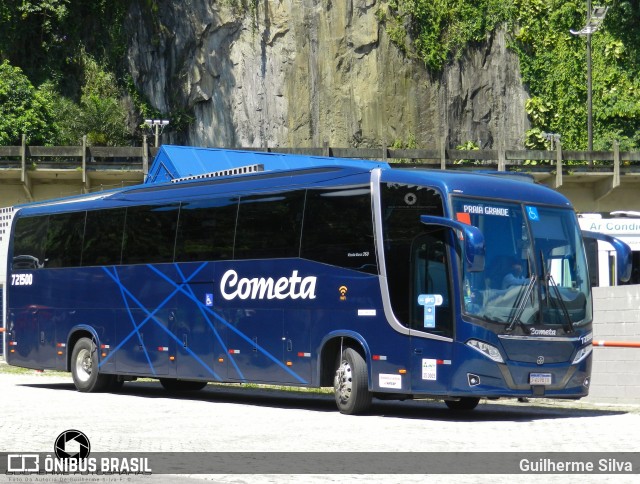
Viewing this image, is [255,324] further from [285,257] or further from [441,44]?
[441,44]

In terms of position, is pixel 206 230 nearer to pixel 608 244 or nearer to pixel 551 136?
pixel 608 244

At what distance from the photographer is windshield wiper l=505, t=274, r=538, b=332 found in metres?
16.2

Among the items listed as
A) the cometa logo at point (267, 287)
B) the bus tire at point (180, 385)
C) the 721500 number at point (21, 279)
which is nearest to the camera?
the cometa logo at point (267, 287)

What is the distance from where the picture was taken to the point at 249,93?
215 ft

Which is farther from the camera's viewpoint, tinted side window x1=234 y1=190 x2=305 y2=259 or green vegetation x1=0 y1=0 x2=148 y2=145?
green vegetation x1=0 y1=0 x2=148 y2=145

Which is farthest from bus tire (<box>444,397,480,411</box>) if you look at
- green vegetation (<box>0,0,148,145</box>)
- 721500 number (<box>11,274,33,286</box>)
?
green vegetation (<box>0,0,148,145</box>)

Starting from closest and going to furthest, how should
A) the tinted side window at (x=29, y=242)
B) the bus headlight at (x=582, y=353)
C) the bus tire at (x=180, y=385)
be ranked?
the bus headlight at (x=582, y=353) < the bus tire at (x=180, y=385) < the tinted side window at (x=29, y=242)

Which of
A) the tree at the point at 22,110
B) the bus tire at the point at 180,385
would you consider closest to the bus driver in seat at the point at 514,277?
the bus tire at the point at 180,385

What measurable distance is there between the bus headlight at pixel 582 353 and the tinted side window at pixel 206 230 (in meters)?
5.92

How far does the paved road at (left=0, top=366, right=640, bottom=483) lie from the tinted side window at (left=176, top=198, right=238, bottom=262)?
2477 mm

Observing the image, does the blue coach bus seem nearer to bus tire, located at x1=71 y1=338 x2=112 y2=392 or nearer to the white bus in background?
bus tire, located at x1=71 y1=338 x2=112 y2=392

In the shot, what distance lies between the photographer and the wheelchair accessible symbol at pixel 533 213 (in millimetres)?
16906

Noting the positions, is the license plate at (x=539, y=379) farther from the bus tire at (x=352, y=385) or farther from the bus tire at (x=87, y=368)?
the bus tire at (x=87, y=368)

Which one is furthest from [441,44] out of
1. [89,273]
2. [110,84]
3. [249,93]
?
[89,273]
